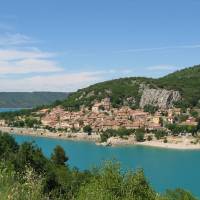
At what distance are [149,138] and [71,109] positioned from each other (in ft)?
118

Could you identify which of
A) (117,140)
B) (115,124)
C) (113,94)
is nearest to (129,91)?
(113,94)

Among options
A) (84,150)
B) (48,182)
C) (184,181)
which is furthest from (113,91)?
(48,182)

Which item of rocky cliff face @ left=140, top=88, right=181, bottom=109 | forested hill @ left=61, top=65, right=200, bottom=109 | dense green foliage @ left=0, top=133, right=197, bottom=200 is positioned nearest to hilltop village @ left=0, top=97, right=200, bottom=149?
rocky cliff face @ left=140, top=88, right=181, bottom=109

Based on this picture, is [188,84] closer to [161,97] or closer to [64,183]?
[161,97]

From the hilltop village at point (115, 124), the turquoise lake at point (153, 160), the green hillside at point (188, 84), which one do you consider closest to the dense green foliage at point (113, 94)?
the hilltop village at point (115, 124)

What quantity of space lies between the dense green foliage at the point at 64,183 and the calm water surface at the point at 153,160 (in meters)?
13.8

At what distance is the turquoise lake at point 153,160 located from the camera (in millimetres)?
42062

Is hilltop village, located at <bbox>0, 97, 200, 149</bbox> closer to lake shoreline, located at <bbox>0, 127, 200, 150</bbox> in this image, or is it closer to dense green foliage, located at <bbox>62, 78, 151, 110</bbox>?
lake shoreline, located at <bbox>0, 127, 200, 150</bbox>

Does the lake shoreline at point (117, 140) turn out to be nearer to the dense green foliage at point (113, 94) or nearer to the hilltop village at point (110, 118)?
the hilltop village at point (110, 118)

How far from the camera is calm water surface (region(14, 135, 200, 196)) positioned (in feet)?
138

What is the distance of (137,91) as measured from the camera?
110000 mm

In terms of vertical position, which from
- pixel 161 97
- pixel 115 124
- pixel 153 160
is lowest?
pixel 153 160

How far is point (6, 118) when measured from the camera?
111938 millimetres

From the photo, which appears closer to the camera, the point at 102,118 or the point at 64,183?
the point at 64,183
